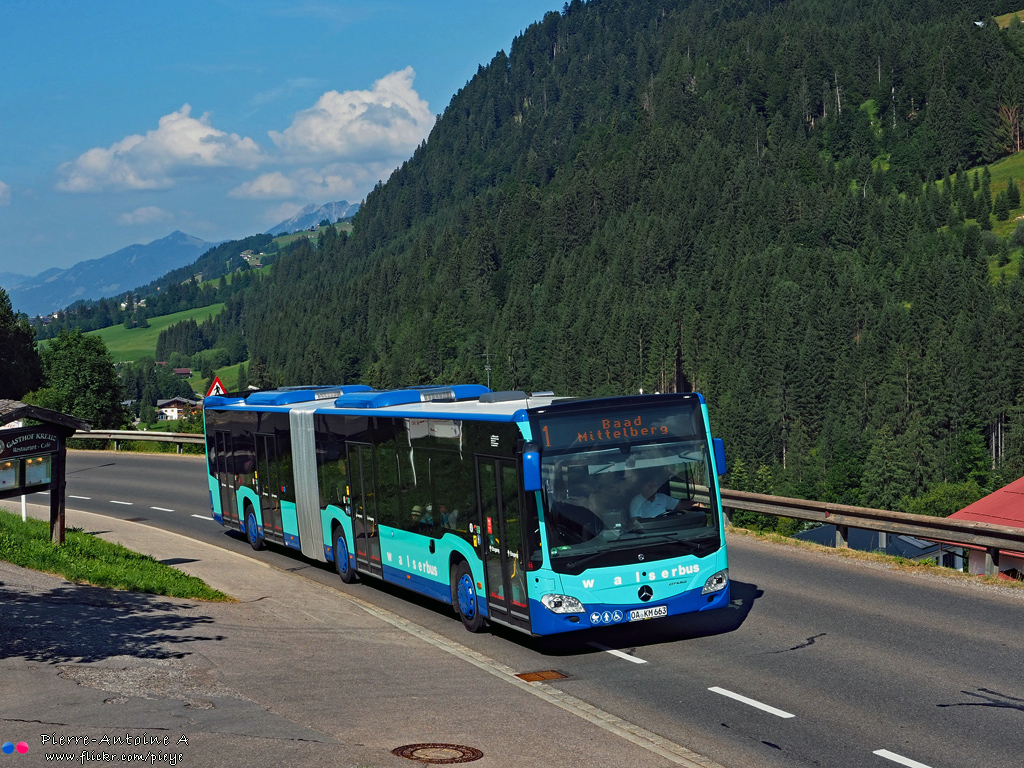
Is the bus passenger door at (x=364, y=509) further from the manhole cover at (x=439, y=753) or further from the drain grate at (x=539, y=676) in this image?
the manhole cover at (x=439, y=753)

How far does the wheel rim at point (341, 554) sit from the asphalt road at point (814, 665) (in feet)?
1.19

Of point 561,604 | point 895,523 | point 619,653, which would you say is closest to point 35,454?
point 561,604

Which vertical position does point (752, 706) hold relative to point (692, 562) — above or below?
below

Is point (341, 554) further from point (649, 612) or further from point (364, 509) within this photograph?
point (649, 612)

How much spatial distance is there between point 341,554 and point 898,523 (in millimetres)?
8646

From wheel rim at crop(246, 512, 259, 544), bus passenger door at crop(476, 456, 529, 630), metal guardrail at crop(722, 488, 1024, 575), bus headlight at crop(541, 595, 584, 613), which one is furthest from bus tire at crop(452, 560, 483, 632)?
wheel rim at crop(246, 512, 259, 544)

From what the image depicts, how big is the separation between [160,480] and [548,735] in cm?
2849

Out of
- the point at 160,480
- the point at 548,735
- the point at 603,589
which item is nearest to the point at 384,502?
the point at 603,589

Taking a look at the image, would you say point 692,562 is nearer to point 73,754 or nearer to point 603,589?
point 603,589

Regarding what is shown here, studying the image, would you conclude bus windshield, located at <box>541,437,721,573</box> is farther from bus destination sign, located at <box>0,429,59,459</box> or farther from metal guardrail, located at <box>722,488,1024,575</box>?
bus destination sign, located at <box>0,429,59,459</box>

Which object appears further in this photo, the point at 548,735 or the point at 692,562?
the point at 692,562

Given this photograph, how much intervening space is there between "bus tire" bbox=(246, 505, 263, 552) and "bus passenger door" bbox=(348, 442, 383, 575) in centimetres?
494

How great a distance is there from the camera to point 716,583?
1224 centimetres

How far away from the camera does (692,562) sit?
1207cm
